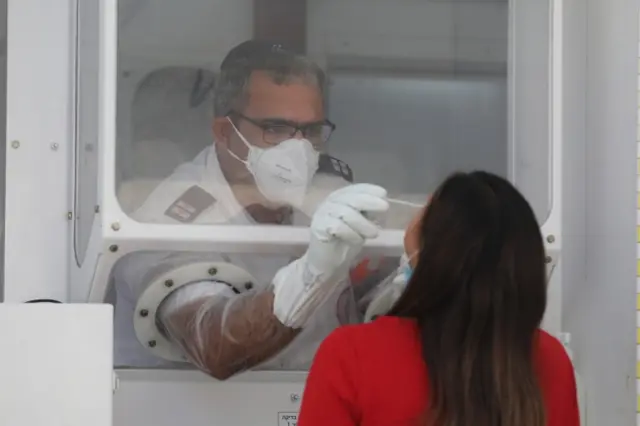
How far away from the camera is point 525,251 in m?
1.39

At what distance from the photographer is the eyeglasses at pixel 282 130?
1730 millimetres

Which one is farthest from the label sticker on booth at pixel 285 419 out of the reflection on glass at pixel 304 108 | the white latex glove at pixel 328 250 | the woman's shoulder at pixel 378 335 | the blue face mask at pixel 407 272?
the woman's shoulder at pixel 378 335

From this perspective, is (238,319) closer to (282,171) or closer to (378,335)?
(282,171)

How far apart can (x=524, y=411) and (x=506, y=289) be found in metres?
0.16

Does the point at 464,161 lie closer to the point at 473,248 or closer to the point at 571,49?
the point at 571,49

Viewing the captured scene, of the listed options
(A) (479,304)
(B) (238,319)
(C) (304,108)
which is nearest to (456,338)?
(A) (479,304)

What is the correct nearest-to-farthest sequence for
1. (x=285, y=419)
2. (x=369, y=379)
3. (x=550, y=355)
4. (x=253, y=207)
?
(x=369, y=379) → (x=550, y=355) → (x=253, y=207) → (x=285, y=419)

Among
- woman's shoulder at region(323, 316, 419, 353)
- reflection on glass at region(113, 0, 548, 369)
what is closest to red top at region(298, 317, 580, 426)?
woman's shoulder at region(323, 316, 419, 353)

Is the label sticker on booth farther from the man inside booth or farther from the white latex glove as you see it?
the white latex glove

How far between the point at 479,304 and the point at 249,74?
0.65m

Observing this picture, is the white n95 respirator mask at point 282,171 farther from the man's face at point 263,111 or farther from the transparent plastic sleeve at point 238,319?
the transparent plastic sleeve at point 238,319

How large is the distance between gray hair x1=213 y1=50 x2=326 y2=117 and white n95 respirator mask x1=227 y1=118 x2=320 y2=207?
110 mm

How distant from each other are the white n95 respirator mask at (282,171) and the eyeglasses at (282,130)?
23 millimetres

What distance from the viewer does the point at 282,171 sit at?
5.53ft
